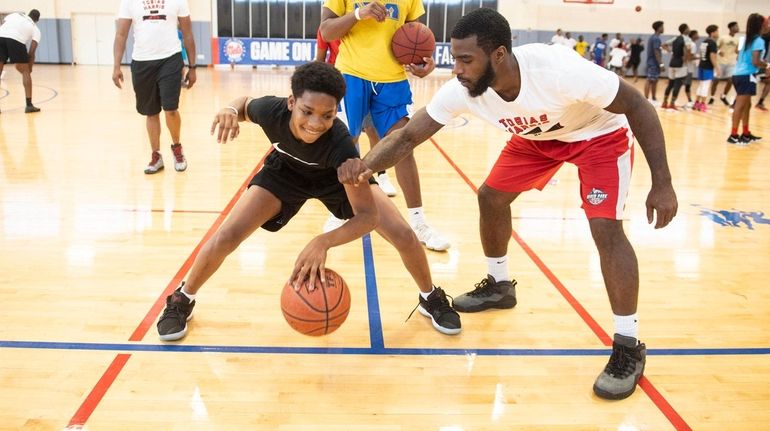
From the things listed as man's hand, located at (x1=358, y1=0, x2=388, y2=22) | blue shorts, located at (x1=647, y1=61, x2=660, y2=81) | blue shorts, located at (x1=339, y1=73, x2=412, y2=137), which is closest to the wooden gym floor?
blue shorts, located at (x1=339, y1=73, x2=412, y2=137)

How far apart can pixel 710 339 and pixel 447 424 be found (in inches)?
66.7

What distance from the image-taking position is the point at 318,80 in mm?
2656

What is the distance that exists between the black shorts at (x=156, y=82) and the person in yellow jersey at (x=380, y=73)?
2.54 m

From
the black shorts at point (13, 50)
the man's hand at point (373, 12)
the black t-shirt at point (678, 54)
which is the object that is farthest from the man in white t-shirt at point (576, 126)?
the black t-shirt at point (678, 54)

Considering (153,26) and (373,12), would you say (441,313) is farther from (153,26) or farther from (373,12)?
(153,26)

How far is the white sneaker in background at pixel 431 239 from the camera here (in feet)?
14.9

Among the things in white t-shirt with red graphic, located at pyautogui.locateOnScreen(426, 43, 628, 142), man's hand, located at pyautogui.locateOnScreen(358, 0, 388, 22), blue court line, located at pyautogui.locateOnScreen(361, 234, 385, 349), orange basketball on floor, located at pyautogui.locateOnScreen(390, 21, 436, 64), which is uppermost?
man's hand, located at pyautogui.locateOnScreen(358, 0, 388, 22)

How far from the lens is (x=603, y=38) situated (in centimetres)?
2330

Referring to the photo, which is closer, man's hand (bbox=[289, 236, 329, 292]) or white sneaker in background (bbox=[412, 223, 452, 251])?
man's hand (bbox=[289, 236, 329, 292])

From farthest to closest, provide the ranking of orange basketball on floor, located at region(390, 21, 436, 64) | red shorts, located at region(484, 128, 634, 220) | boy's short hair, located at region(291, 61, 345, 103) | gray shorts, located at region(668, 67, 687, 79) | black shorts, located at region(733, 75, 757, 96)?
gray shorts, located at region(668, 67, 687, 79), black shorts, located at region(733, 75, 757, 96), orange basketball on floor, located at region(390, 21, 436, 64), red shorts, located at region(484, 128, 634, 220), boy's short hair, located at region(291, 61, 345, 103)

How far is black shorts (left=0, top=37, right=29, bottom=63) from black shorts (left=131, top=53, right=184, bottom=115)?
5.82m

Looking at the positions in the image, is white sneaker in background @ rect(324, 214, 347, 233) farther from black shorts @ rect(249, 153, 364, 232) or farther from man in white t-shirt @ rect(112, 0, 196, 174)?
man in white t-shirt @ rect(112, 0, 196, 174)

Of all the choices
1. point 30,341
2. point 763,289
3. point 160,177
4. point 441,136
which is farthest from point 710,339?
point 441,136

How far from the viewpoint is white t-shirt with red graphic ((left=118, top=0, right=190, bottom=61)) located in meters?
6.28
